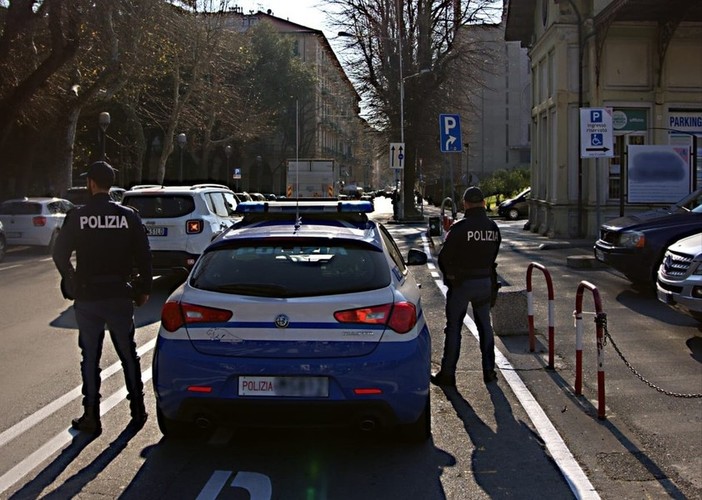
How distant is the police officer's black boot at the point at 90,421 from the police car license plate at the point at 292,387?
57.9 inches

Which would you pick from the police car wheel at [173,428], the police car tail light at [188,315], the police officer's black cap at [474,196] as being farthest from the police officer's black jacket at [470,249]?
the police car wheel at [173,428]

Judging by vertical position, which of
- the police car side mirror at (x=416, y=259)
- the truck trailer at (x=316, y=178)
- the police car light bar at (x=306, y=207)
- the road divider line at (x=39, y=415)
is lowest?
the road divider line at (x=39, y=415)

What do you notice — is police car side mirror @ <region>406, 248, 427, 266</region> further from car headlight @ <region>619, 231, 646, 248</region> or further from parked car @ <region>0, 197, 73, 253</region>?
parked car @ <region>0, 197, 73, 253</region>

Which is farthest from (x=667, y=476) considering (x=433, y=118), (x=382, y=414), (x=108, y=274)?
→ (x=433, y=118)

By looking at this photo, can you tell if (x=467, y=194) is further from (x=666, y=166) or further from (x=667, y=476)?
(x=666, y=166)

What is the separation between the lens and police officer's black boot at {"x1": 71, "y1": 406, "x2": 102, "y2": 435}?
5.49 m

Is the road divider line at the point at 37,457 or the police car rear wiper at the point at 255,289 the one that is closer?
the road divider line at the point at 37,457

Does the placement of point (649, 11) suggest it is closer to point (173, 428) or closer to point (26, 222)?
point (26, 222)

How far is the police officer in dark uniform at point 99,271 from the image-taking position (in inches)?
211

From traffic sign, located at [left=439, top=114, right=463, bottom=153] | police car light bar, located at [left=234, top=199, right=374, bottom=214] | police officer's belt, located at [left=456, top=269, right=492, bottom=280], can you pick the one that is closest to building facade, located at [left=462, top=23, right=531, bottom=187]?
traffic sign, located at [left=439, top=114, right=463, bottom=153]

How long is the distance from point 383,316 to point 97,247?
6.80 ft

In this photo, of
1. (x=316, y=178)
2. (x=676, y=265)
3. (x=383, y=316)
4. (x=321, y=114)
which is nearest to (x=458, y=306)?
(x=383, y=316)

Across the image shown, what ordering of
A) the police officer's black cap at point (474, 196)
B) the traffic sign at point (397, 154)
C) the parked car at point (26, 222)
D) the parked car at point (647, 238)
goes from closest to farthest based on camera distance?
the police officer's black cap at point (474, 196) → the parked car at point (647, 238) → the parked car at point (26, 222) → the traffic sign at point (397, 154)

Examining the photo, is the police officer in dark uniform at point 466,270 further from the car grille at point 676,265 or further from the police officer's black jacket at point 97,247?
the car grille at point 676,265
